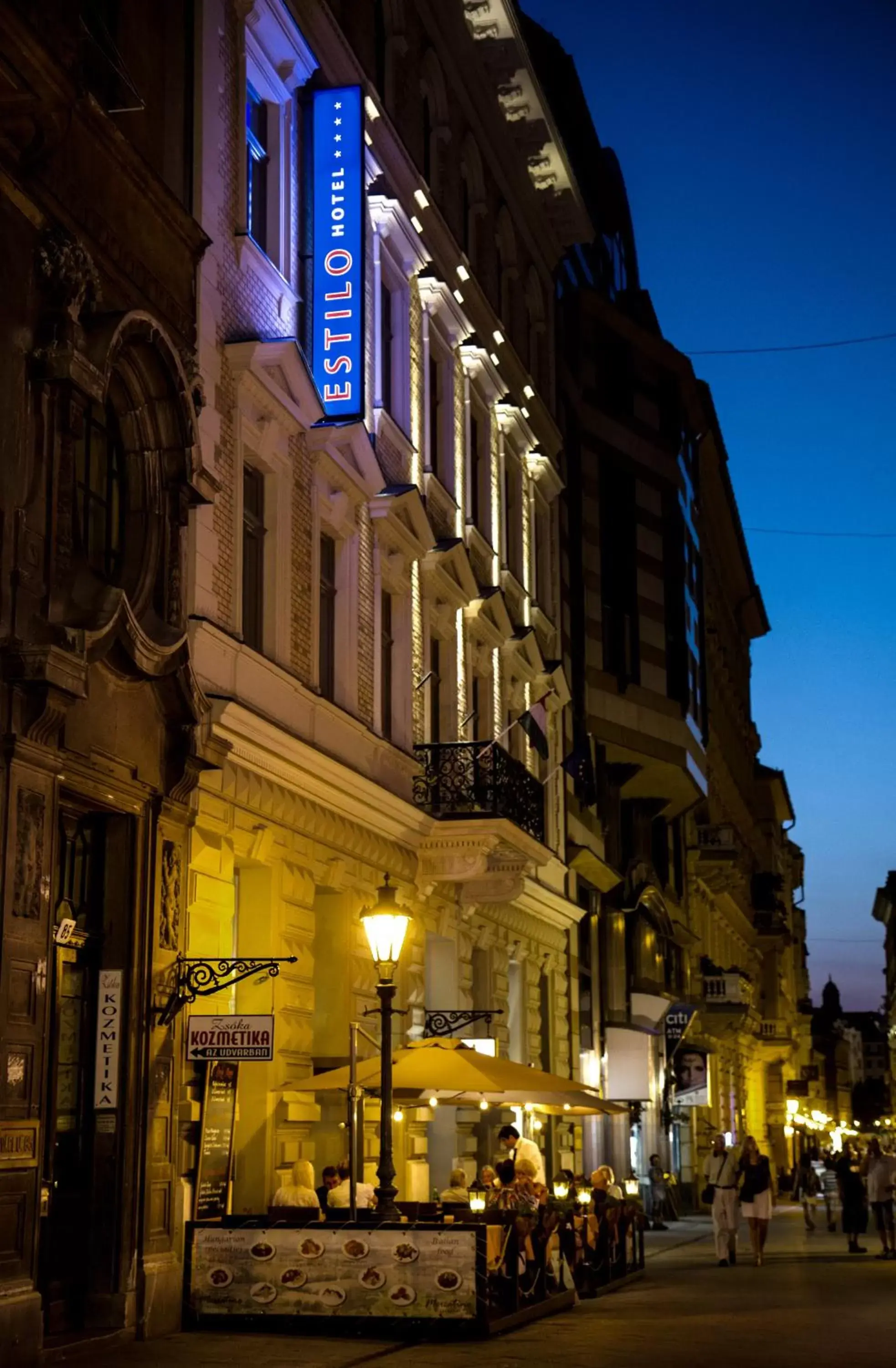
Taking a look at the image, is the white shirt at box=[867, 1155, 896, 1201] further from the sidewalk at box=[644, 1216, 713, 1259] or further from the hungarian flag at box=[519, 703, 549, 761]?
the hungarian flag at box=[519, 703, 549, 761]

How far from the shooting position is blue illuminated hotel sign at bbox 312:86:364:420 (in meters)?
22.7

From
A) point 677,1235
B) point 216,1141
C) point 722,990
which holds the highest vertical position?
point 722,990

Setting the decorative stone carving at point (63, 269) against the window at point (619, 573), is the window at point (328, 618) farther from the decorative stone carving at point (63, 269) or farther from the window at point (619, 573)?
the window at point (619, 573)

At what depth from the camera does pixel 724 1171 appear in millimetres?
30703

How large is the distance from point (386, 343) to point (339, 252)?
4497mm

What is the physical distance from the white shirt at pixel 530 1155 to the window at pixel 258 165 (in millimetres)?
11019

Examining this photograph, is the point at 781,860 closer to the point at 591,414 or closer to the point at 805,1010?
the point at 805,1010

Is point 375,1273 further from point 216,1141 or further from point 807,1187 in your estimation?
point 807,1187

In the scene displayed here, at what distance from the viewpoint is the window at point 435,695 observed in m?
29.2

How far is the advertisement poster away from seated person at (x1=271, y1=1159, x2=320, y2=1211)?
31684 mm

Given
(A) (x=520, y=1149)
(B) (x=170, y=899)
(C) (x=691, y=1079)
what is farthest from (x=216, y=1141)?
(C) (x=691, y=1079)

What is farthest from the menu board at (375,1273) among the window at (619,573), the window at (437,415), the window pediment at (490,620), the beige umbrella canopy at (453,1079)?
the window at (619,573)

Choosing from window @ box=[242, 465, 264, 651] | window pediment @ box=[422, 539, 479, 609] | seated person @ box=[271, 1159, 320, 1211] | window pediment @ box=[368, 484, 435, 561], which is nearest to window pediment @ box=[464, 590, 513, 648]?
window pediment @ box=[422, 539, 479, 609]

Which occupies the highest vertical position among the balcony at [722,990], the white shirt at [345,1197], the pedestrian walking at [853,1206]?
the balcony at [722,990]
